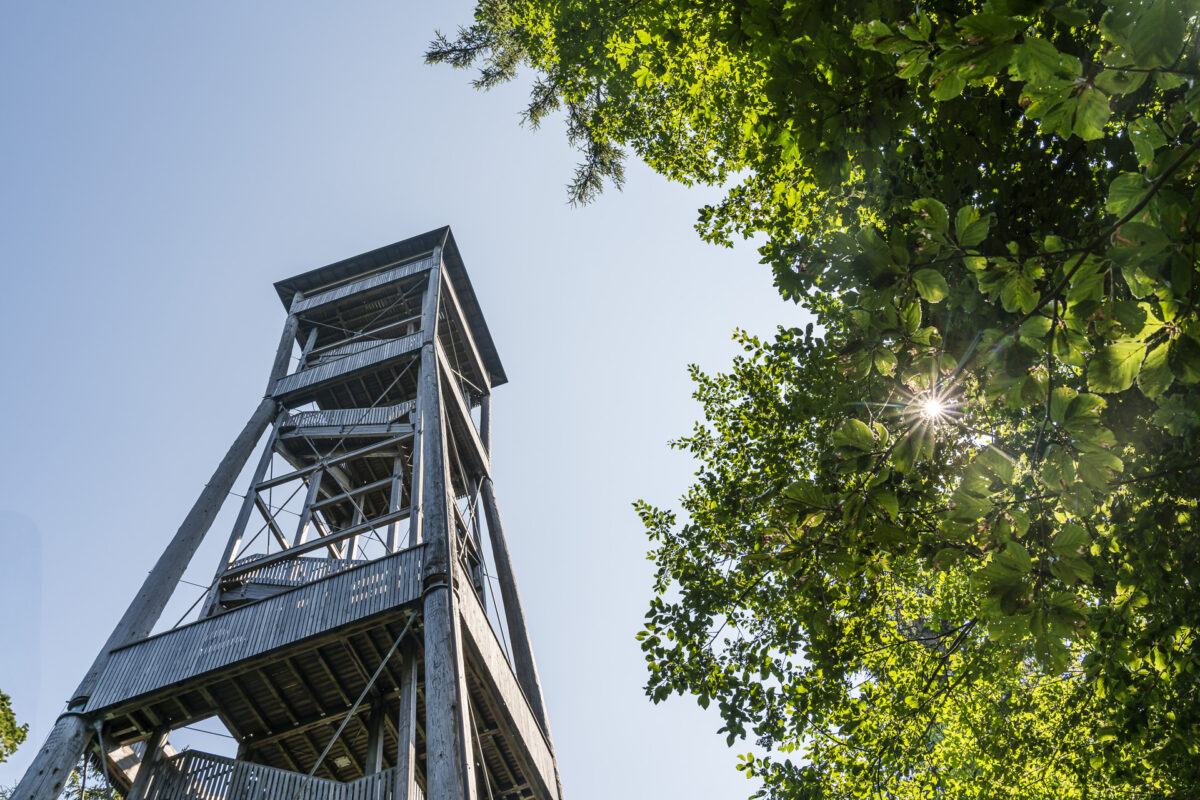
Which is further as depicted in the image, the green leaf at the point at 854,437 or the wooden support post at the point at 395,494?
the wooden support post at the point at 395,494

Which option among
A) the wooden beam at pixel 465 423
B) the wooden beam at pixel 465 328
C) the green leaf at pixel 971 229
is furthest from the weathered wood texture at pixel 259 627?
the wooden beam at pixel 465 328

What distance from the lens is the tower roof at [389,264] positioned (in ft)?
54.8

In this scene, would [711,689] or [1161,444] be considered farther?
[711,689]

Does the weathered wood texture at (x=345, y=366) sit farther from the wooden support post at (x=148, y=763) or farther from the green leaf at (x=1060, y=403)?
the green leaf at (x=1060, y=403)

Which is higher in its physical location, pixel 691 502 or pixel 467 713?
pixel 691 502

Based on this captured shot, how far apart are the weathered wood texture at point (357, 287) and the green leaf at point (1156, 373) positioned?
15229 mm

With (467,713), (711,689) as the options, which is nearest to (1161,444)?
(711,689)

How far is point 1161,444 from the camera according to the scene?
14.8 ft

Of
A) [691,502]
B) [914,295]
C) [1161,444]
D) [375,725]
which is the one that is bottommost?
[914,295]

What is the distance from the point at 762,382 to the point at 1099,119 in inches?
267

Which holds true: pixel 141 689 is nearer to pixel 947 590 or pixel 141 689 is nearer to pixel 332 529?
pixel 332 529

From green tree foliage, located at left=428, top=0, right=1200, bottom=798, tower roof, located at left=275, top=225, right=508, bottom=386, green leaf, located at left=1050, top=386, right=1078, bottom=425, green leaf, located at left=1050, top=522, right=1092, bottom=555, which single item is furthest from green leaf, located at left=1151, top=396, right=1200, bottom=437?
tower roof, located at left=275, top=225, right=508, bottom=386

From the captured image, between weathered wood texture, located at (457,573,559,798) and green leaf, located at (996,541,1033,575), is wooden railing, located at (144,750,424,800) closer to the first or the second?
weathered wood texture, located at (457,573,559,798)

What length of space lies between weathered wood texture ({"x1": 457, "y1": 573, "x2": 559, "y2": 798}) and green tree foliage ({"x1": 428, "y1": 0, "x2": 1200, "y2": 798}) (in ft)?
9.13
